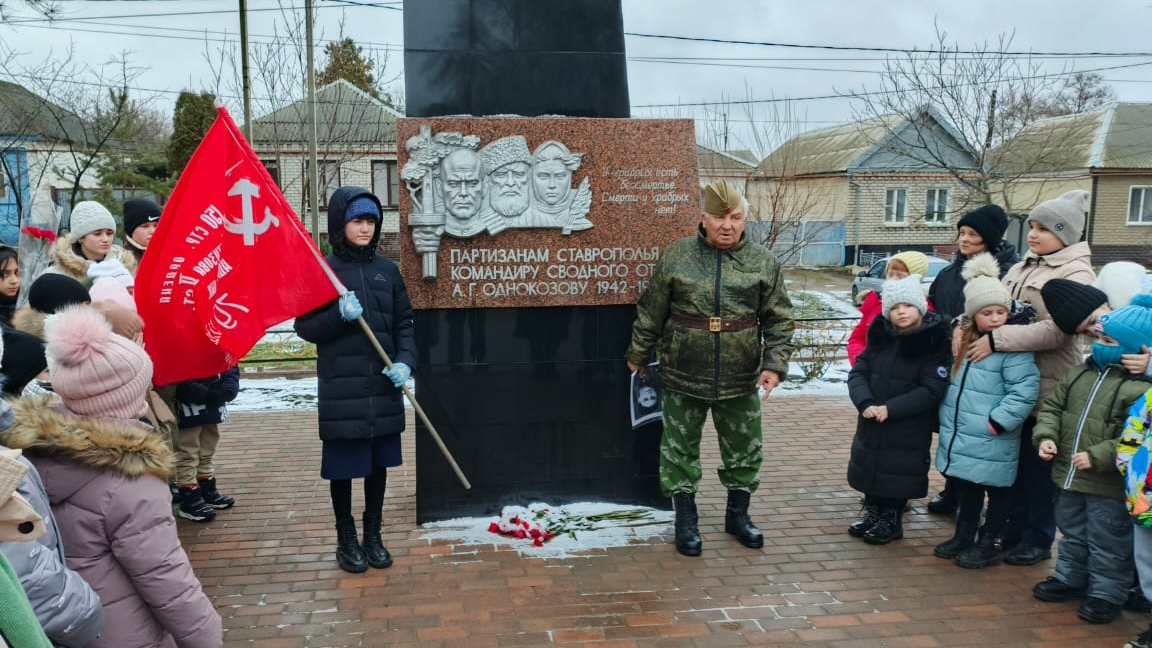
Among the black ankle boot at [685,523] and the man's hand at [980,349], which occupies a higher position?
the man's hand at [980,349]

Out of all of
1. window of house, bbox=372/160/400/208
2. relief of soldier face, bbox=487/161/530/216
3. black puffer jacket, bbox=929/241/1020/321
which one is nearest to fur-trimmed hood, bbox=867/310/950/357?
black puffer jacket, bbox=929/241/1020/321

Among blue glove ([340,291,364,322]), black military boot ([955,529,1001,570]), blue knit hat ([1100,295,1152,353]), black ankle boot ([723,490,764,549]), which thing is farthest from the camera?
black ankle boot ([723,490,764,549])

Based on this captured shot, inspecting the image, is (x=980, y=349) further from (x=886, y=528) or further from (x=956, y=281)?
(x=886, y=528)

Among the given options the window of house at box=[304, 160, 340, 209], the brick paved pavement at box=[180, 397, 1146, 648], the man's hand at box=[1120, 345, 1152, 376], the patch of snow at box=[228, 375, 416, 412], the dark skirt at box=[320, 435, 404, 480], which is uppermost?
the window of house at box=[304, 160, 340, 209]

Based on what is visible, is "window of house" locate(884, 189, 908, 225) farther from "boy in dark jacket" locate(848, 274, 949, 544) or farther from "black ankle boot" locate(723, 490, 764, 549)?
"black ankle boot" locate(723, 490, 764, 549)

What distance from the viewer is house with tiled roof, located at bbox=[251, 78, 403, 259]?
1474cm

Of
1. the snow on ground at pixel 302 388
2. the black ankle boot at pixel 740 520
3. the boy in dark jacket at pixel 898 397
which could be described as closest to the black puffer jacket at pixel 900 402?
the boy in dark jacket at pixel 898 397

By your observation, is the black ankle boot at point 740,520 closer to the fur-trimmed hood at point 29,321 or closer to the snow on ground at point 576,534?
the snow on ground at point 576,534

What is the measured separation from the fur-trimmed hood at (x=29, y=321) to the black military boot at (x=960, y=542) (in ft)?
14.3

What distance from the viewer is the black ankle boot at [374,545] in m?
4.16

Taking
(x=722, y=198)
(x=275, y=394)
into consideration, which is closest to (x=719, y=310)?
(x=722, y=198)

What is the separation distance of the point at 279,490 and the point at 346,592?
175 cm

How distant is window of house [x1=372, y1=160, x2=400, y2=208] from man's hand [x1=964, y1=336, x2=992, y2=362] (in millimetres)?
20590

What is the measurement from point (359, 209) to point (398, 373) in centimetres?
79
